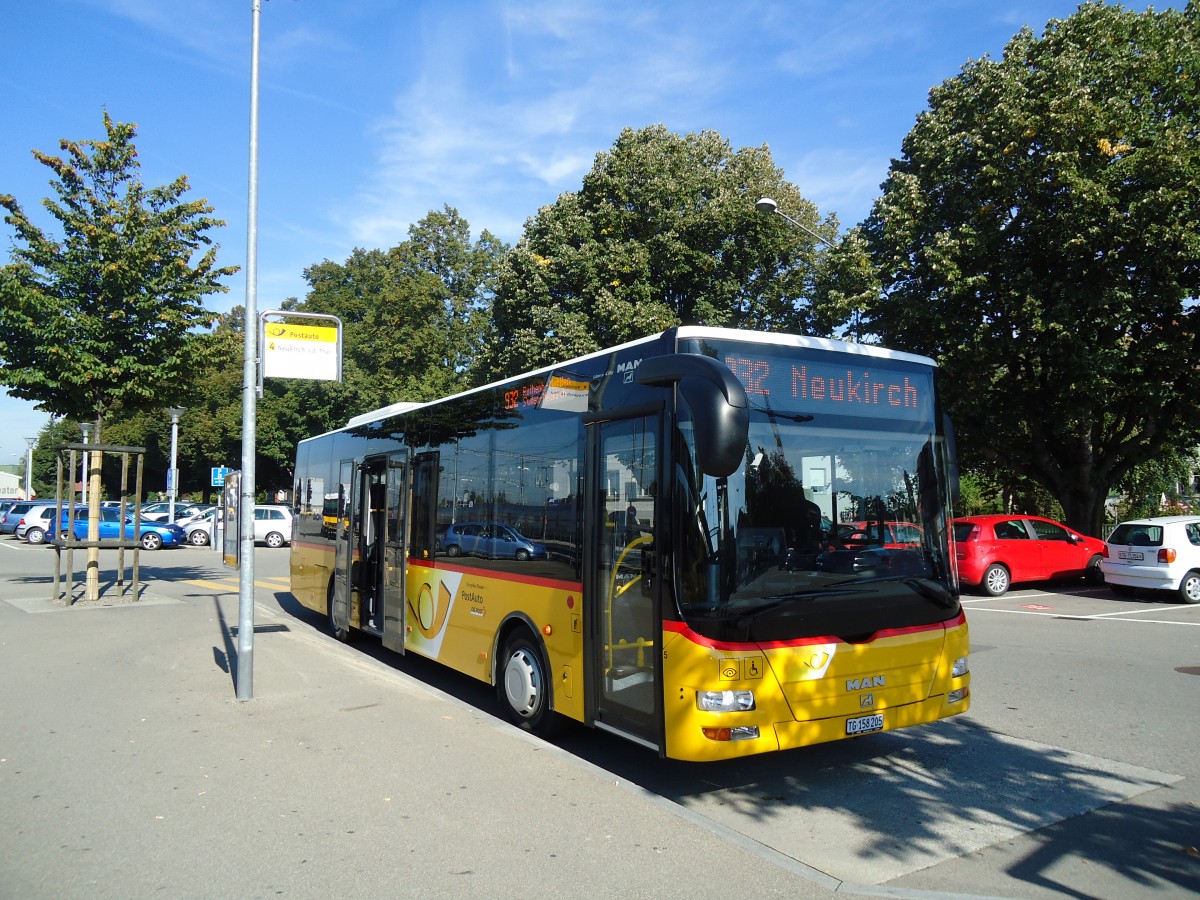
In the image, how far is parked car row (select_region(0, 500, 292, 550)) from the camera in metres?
32.3

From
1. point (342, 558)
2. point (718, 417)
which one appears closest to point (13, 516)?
point (342, 558)

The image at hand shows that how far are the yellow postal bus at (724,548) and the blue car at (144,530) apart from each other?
1151 inches

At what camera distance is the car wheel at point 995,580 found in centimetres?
1808

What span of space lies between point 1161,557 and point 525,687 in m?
14.4

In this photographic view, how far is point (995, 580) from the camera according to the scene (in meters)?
18.2

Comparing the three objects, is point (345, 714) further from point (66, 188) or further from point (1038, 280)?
point (1038, 280)

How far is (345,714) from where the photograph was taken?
732cm

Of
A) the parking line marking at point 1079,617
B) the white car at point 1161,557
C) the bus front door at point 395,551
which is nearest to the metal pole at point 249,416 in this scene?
the bus front door at point 395,551

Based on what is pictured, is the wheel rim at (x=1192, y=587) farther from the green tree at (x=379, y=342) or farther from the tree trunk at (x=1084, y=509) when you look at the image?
the green tree at (x=379, y=342)

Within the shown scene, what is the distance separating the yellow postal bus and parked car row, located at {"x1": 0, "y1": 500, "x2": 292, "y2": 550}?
27.7 meters

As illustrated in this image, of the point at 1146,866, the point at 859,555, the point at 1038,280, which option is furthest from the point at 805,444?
the point at 1038,280

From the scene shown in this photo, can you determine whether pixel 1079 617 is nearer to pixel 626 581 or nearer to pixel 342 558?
pixel 626 581

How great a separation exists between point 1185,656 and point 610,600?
841 centimetres

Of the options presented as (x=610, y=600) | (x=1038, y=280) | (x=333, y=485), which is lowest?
(x=610, y=600)
